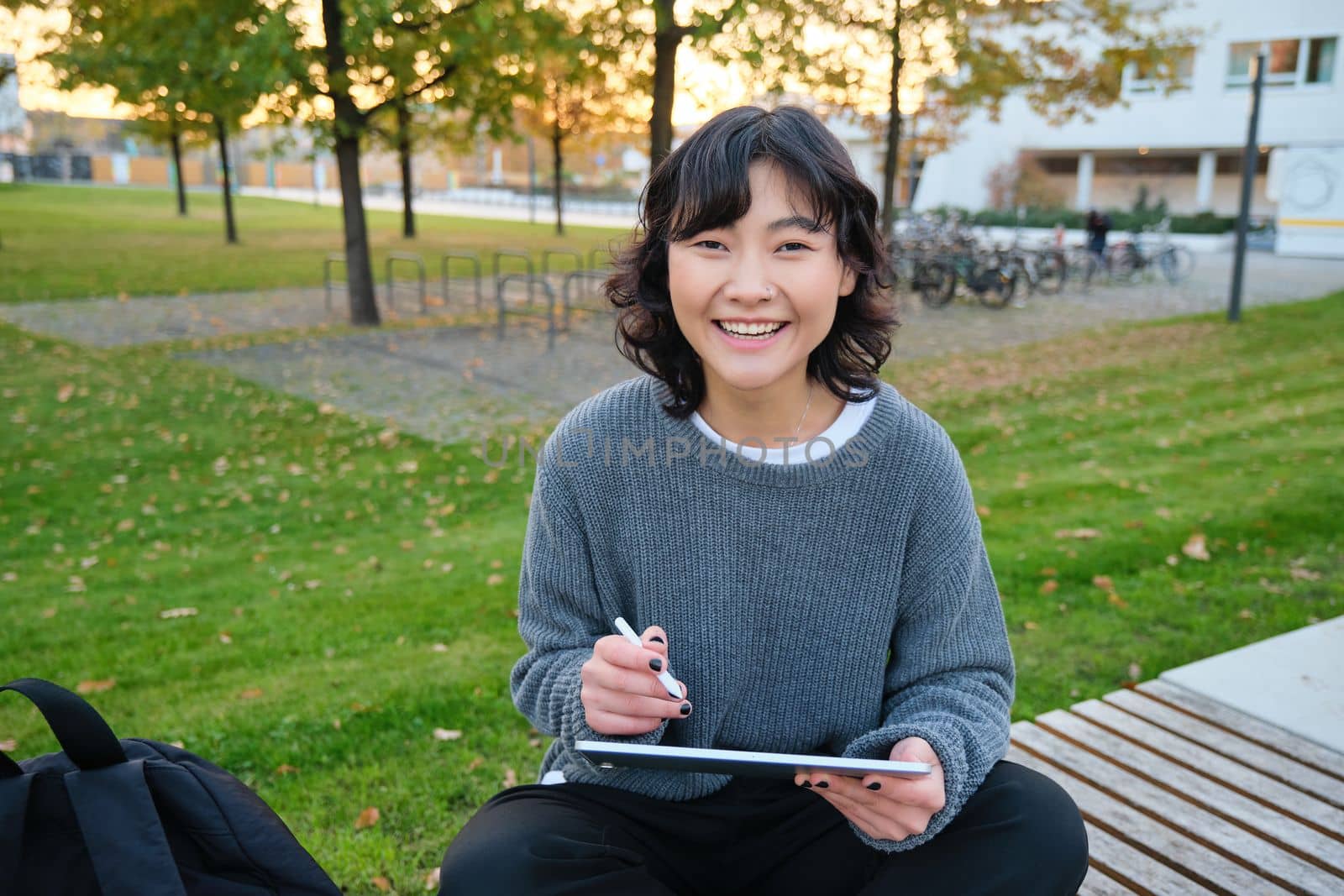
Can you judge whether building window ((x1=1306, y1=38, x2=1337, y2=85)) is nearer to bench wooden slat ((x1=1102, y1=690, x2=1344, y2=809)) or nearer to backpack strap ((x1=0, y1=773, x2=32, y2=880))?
bench wooden slat ((x1=1102, y1=690, x2=1344, y2=809))

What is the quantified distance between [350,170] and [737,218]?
13773 mm

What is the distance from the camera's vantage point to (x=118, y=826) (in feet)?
4.53

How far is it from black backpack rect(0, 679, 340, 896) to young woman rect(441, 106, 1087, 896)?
368mm

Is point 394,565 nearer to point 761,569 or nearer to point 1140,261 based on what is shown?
point 761,569

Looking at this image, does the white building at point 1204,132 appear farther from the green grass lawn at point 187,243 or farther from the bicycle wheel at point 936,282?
the green grass lawn at point 187,243

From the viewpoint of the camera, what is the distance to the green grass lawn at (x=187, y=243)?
18516mm

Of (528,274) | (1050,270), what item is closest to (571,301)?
(528,274)

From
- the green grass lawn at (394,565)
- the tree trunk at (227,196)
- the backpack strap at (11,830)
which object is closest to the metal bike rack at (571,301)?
the green grass lawn at (394,565)

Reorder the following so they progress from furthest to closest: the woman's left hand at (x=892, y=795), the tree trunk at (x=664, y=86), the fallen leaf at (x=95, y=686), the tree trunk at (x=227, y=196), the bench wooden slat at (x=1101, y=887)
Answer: the tree trunk at (x=227, y=196) → the tree trunk at (x=664, y=86) → the fallen leaf at (x=95, y=686) → the bench wooden slat at (x=1101, y=887) → the woman's left hand at (x=892, y=795)

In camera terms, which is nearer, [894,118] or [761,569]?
[761,569]

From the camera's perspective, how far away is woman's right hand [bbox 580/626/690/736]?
1.64 m

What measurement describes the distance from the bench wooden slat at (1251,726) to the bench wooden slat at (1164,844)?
2.00 ft

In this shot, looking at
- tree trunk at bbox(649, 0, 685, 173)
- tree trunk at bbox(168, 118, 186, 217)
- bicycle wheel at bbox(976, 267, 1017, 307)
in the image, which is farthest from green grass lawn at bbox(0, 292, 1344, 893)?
A: tree trunk at bbox(168, 118, 186, 217)

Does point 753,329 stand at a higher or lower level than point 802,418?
higher
